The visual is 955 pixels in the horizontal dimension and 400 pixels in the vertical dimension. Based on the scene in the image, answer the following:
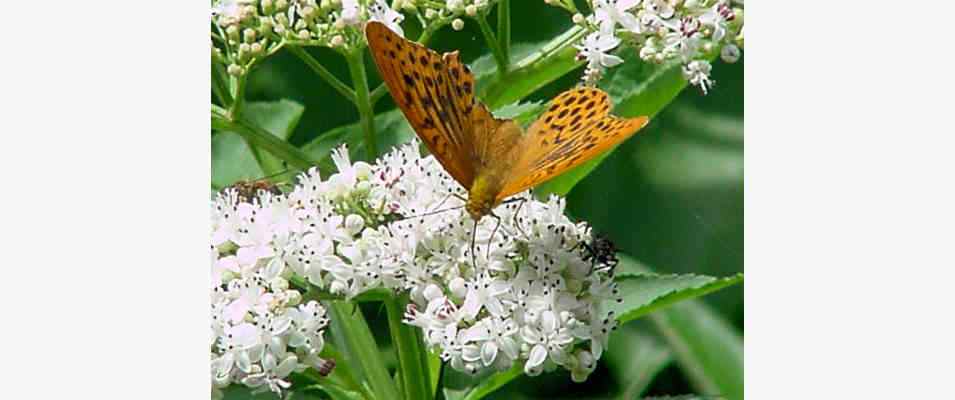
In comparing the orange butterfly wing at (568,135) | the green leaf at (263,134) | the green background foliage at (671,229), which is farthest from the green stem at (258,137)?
the orange butterfly wing at (568,135)

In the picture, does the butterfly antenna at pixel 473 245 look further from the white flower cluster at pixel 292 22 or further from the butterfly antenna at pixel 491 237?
the white flower cluster at pixel 292 22

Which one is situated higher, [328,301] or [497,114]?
[497,114]

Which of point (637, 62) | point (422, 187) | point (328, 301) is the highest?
point (637, 62)

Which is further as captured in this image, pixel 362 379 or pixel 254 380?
pixel 362 379

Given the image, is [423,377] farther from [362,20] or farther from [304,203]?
[362,20]

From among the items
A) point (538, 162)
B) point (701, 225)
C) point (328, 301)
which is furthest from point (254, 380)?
point (701, 225)

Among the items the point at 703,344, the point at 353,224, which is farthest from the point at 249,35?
the point at 703,344
